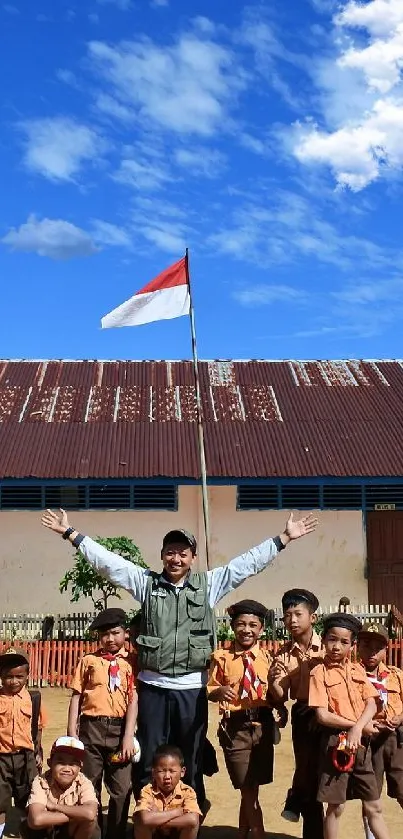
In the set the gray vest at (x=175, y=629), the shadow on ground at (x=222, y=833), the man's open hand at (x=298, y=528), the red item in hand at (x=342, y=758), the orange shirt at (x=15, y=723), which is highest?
the man's open hand at (x=298, y=528)

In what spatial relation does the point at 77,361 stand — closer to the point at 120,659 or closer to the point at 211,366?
the point at 211,366

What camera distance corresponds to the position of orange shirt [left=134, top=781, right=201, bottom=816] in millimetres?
4438

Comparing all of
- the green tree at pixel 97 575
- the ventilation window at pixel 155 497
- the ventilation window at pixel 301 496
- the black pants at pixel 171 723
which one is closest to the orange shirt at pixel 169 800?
the black pants at pixel 171 723

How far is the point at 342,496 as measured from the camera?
1483 cm

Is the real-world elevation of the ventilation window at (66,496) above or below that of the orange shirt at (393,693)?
above

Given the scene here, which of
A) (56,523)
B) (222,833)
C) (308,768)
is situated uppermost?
(56,523)

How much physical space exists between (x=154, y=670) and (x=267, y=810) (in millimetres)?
2311

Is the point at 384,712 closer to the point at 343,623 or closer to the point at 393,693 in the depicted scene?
the point at 393,693

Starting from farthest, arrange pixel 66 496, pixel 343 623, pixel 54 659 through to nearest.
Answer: pixel 66 496
pixel 54 659
pixel 343 623

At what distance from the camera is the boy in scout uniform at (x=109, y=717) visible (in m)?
4.85

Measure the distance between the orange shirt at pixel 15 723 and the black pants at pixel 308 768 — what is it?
164 cm

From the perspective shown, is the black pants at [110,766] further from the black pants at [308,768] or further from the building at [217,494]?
the building at [217,494]

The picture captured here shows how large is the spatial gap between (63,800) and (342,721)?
1604 millimetres

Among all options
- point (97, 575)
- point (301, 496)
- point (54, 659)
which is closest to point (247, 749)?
point (54, 659)
